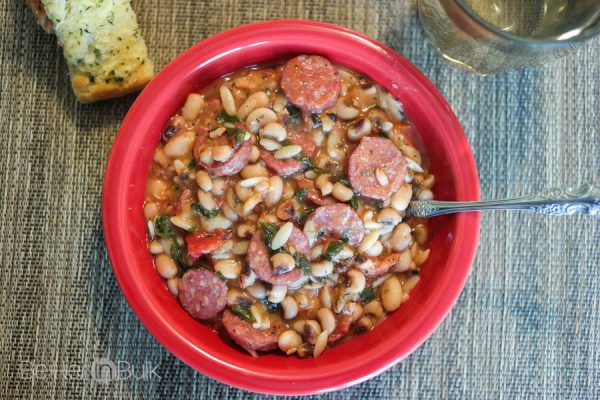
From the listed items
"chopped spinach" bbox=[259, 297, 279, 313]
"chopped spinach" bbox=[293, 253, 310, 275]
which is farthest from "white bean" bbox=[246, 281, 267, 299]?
"chopped spinach" bbox=[293, 253, 310, 275]

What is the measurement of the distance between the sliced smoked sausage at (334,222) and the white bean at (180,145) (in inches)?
15.1

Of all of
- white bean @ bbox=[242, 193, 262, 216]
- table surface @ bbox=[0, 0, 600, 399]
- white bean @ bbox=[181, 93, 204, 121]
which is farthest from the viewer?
table surface @ bbox=[0, 0, 600, 399]

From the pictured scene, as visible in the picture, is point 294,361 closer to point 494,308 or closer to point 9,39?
point 494,308

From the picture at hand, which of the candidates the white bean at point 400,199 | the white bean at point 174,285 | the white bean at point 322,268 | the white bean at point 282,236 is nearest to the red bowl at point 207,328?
the white bean at point 174,285

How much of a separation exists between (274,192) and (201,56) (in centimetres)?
43

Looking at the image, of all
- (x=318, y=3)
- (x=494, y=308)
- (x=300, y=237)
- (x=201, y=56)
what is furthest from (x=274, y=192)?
(x=494, y=308)

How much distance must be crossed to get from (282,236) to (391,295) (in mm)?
354

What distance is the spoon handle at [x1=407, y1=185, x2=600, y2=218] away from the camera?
58.8 inches

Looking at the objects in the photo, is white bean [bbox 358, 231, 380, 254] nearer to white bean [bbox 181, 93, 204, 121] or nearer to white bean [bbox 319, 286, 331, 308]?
white bean [bbox 319, 286, 331, 308]

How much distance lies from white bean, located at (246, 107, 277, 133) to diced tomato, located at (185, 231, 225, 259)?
1.01 feet

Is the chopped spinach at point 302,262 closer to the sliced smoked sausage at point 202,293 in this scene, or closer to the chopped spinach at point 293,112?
the sliced smoked sausage at point 202,293

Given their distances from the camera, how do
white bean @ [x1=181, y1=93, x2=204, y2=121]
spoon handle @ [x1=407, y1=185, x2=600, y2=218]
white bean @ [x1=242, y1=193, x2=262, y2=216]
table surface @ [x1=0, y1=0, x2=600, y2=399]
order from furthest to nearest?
1. table surface @ [x1=0, y1=0, x2=600, y2=399]
2. white bean @ [x1=181, y1=93, x2=204, y2=121]
3. white bean @ [x1=242, y1=193, x2=262, y2=216]
4. spoon handle @ [x1=407, y1=185, x2=600, y2=218]

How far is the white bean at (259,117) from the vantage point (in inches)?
64.9

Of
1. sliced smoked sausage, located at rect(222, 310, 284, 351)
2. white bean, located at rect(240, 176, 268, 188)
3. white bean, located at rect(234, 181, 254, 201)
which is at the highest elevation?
white bean, located at rect(240, 176, 268, 188)
